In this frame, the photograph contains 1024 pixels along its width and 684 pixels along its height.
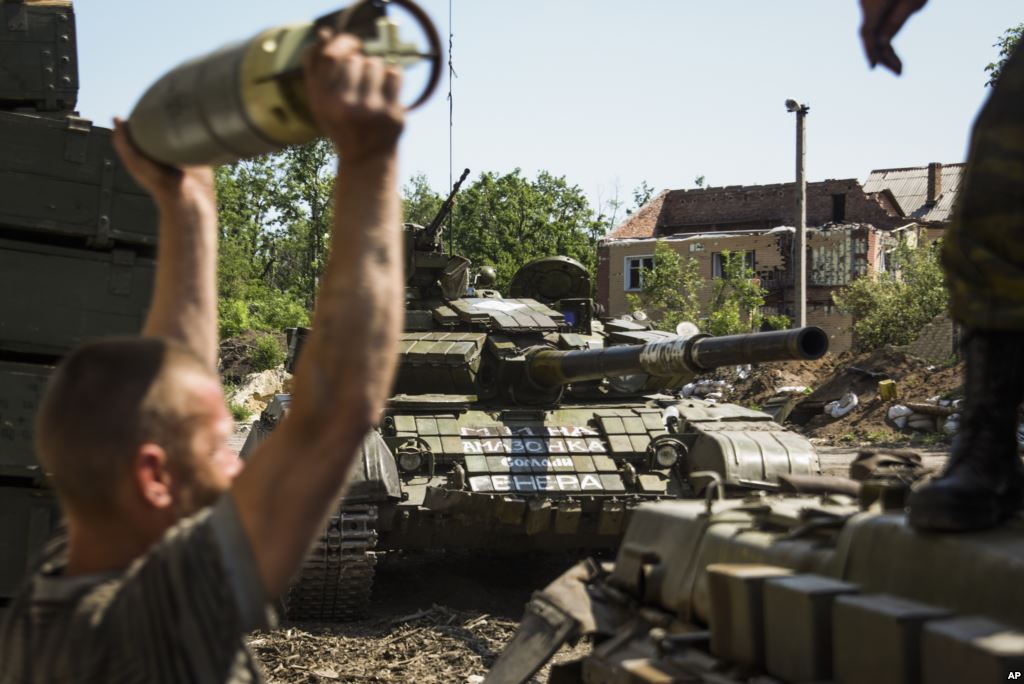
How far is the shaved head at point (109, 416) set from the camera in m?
1.95

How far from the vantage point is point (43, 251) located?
5.17 m

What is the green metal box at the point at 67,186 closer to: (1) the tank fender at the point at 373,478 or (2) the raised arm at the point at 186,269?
(2) the raised arm at the point at 186,269

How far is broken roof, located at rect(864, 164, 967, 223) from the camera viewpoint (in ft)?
154

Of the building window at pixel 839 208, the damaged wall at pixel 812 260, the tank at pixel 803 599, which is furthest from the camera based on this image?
the building window at pixel 839 208

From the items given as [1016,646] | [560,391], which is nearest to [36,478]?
[1016,646]

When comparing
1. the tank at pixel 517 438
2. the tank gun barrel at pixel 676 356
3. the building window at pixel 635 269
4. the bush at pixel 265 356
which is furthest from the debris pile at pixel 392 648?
the building window at pixel 635 269

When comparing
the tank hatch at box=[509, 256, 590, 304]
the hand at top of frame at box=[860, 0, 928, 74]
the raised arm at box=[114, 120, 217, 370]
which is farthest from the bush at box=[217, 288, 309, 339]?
the raised arm at box=[114, 120, 217, 370]

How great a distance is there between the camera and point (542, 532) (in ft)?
31.8

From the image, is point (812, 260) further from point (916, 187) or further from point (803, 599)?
point (803, 599)

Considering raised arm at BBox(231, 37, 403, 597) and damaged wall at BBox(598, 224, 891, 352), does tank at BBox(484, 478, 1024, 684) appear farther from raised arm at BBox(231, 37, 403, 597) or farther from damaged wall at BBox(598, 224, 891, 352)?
damaged wall at BBox(598, 224, 891, 352)

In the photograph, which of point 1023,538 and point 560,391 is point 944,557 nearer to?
point 1023,538

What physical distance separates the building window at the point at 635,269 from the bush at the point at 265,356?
1414 centimetres

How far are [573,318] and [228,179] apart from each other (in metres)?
36.2

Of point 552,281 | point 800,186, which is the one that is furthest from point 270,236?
point 552,281
